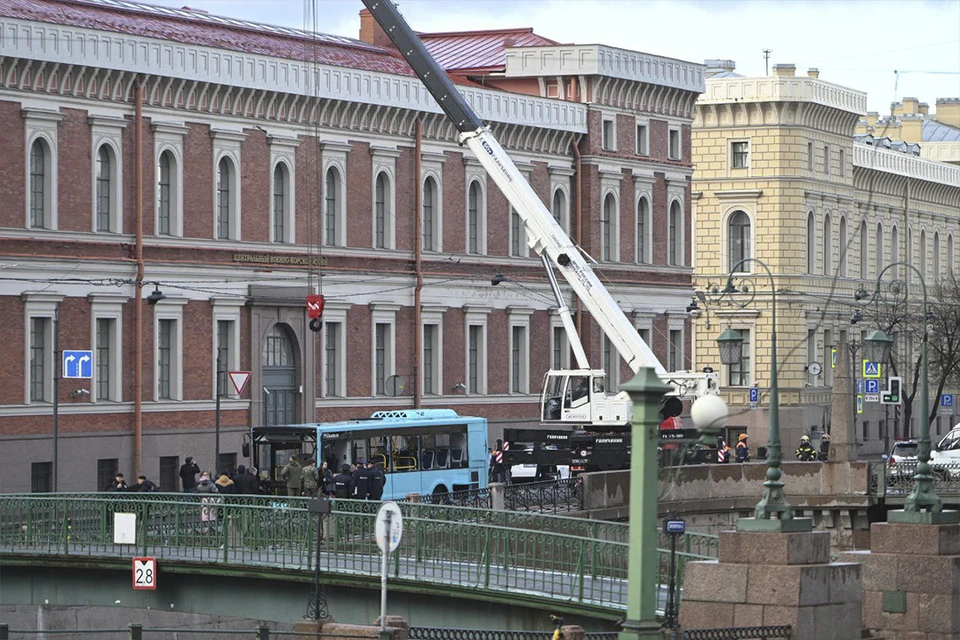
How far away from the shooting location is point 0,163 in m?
51.8

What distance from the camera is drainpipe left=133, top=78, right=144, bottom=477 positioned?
54719mm

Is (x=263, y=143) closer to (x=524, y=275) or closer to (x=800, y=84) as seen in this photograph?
(x=524, y=275)

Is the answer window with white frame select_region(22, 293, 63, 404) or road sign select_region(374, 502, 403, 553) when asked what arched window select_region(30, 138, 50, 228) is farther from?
road sign select_region(374, 502, 403, 553)

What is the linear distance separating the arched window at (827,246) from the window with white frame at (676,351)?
1609 centimetres

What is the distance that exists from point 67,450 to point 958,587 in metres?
28.8

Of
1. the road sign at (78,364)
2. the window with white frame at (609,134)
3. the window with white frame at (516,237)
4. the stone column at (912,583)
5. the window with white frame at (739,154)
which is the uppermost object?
the window with white frame at (739,154)

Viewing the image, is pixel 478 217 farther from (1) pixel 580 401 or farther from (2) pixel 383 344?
(1) pixel 580 401

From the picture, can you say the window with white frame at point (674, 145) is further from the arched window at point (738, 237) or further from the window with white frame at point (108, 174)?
the window with white frame at point (108, 174)

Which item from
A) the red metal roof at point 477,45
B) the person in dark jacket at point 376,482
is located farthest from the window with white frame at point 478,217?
the person in dark jacket at point 376,482

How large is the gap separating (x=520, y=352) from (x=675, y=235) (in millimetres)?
10077

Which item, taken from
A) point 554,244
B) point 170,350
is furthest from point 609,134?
point 170,350

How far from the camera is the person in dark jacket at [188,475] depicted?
169 feet

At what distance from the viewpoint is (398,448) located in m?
51.7

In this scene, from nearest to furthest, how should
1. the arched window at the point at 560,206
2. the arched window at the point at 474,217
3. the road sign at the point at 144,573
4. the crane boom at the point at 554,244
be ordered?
the road sign at the point at 144,573
the crane boom at the point at 554,244
the arched window at the point at 474,217
the arched window at the point at 560,206
